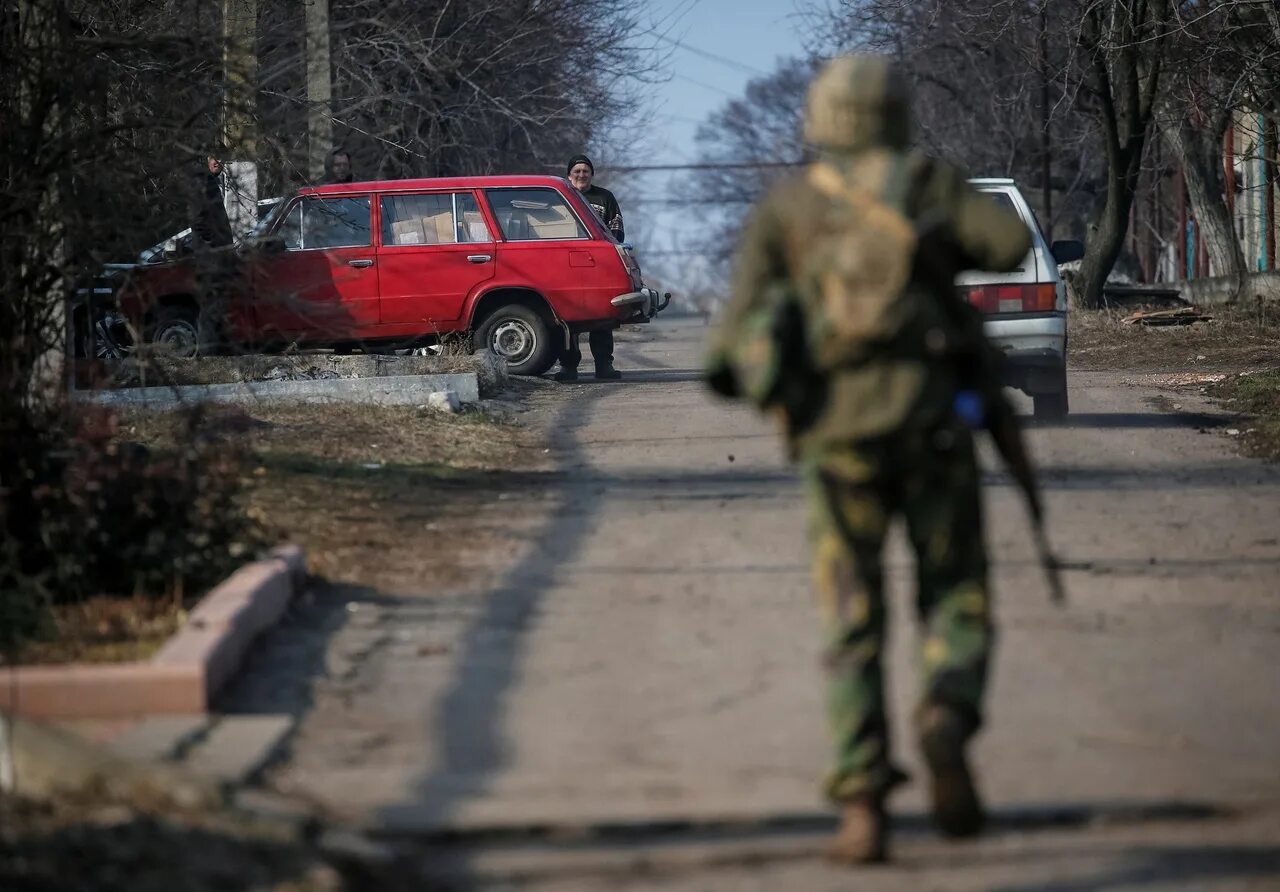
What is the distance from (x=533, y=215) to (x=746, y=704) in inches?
479

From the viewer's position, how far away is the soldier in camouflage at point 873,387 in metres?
3.98

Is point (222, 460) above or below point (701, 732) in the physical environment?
above

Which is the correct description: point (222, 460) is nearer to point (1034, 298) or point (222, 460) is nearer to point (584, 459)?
point (584, 459)

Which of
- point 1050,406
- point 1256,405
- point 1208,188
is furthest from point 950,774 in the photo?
A: point 1208,188

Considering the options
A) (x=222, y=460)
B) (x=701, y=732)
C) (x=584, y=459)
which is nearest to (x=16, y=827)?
(x=701, y=732)

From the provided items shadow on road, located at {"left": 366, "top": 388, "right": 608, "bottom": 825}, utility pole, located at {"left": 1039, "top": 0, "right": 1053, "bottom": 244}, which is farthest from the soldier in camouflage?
utility pole, located at {"left": 1039, "top": 0, "right": 1053, "bottom": 244}

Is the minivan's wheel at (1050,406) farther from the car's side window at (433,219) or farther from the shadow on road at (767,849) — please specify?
the shadow on road at (767,849)

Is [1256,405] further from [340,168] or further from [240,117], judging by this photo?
[340,168]

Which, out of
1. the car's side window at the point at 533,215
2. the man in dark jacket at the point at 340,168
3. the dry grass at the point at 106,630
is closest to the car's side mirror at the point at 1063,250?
the car's side window at the point at 533,215

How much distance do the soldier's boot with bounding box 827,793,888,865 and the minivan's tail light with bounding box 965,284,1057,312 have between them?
8.44 m

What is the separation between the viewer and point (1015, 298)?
39.9ft

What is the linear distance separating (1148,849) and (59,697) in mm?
2958

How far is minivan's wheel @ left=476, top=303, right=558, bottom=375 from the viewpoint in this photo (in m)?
17.2

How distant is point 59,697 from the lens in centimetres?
527
